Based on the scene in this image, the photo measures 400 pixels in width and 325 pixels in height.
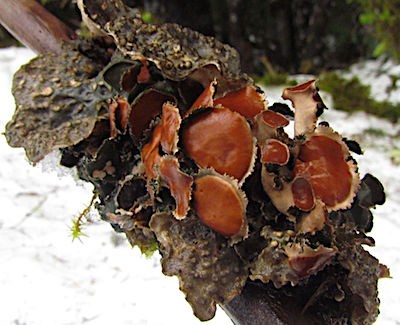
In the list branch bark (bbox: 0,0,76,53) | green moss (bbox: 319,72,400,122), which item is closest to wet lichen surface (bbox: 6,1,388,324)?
branch bark (bbox: 0,0,76,53)

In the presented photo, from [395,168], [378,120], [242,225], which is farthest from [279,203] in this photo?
[378,120]

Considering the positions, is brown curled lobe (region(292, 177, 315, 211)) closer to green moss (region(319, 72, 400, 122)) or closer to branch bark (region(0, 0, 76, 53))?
branch bark (region(0, 0, 76, 53))

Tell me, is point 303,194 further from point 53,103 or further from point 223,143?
point 53,103

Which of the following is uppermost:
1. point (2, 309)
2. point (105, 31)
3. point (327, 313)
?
point (105, 31)

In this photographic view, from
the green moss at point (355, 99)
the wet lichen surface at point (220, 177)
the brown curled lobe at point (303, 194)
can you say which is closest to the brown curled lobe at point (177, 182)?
the wet lichen surface at point (220, 177)

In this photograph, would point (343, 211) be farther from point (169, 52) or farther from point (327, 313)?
point (169, 52)

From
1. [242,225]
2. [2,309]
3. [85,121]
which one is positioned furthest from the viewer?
[2,309]
